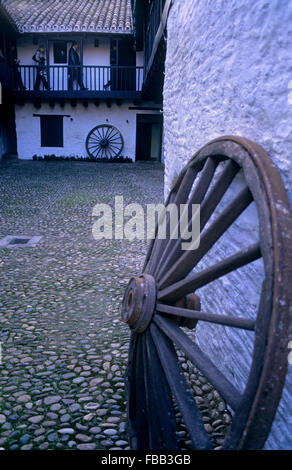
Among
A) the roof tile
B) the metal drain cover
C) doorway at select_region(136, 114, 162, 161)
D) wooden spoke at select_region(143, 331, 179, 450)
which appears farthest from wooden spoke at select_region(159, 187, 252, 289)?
doorway at select_region(136, 114, 162, 161)

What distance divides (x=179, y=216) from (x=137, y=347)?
2.75 ft

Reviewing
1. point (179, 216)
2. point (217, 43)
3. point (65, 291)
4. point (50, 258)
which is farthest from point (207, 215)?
point (50, 258)

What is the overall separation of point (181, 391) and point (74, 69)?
16.8 m

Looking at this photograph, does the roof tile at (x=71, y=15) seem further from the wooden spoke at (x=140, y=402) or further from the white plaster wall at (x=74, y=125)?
the wooden spoke at (x=140, y=402)

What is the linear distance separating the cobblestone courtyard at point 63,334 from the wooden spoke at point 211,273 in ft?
3.40

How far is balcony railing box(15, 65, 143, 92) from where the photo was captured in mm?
15930

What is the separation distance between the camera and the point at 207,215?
72.9 inches

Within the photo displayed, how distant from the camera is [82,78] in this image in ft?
52.5

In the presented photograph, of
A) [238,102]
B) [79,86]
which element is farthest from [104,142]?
[238,102]

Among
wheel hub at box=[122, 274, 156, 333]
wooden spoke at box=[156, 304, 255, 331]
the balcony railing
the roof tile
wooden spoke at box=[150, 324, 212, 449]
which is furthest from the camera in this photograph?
the balcony railing

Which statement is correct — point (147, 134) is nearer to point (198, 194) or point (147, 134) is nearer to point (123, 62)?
point (123, 62)

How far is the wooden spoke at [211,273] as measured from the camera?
1383 millimetres

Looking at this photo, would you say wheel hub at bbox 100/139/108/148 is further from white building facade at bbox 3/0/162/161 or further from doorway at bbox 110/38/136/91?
doorway at bbox 110/38/136/91

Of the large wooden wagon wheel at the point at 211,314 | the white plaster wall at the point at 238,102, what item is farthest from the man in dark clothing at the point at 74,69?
the large wooden wagon wheel at the point at 211,314
